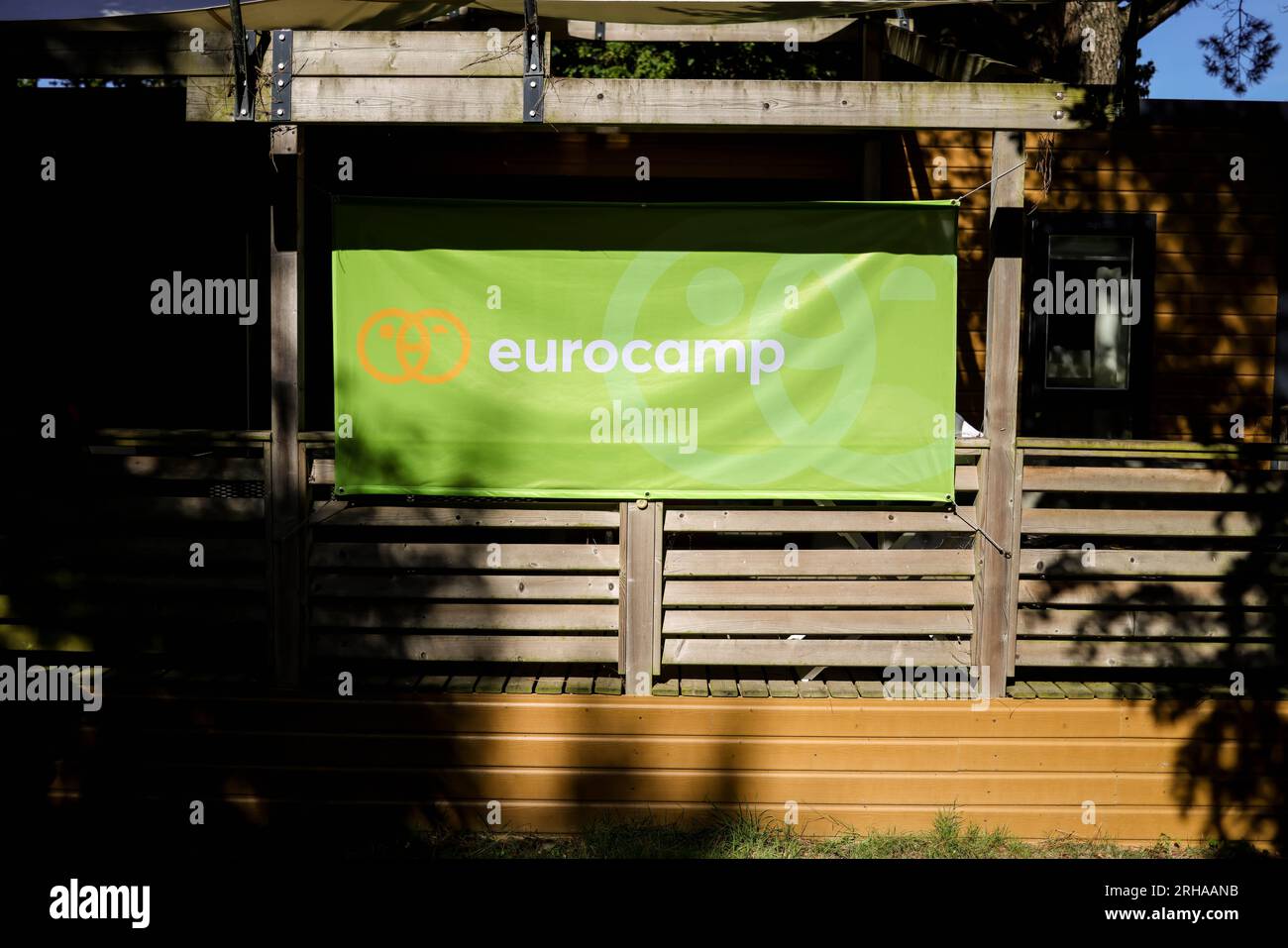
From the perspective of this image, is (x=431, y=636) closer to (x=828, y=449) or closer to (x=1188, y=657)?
(x=828, y=449)

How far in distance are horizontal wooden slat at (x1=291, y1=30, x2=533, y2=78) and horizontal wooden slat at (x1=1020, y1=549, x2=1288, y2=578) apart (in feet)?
11.6

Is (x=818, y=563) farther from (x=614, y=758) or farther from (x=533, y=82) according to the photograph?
(x=533, y=82)

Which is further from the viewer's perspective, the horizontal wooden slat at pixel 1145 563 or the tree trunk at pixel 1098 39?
the tree trunk at pixel 1098 39

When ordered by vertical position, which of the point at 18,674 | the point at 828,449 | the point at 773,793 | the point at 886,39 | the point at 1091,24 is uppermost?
the point at 1091,24

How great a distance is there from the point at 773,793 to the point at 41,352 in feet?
22.7

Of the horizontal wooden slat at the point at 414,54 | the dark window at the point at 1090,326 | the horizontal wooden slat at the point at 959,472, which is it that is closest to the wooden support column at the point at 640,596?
the horizontal wooden slat at the point at 959,472

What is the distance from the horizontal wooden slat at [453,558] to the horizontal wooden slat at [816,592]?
1.45 ft

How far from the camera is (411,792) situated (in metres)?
5.02

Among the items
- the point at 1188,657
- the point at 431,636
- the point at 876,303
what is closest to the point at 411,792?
the point at 431,636

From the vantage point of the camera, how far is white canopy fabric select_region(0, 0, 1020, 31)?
5.43 m

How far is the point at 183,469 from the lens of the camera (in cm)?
504

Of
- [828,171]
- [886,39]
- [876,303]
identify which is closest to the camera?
[876,303]

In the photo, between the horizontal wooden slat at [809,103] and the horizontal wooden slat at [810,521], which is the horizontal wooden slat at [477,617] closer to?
the horizontal wooden slat at [810,521]

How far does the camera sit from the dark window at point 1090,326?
764 cm
